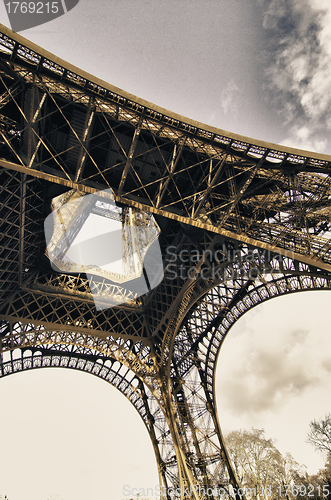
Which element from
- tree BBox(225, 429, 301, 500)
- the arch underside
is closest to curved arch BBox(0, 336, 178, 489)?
the arch underside

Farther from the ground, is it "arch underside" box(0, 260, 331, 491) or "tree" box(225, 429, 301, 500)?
"arch underside" box(0, 260, 331, 491)

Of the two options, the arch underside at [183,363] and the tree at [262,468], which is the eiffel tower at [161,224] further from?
the tree at [262,468]

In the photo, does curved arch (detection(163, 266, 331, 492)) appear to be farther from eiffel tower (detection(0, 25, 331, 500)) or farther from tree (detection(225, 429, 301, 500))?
tree (detection(225, 429, 301, 500))

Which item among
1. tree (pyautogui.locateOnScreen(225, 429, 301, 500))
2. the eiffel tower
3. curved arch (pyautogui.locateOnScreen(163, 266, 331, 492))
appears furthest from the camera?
tree (pyautogui.locateOnScreen(225, 429, 301, 500))

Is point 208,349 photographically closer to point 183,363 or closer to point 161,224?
point 183,363

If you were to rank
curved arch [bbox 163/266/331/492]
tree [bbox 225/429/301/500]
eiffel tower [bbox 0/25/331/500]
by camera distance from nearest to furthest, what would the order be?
1. eiffel tower [bbox 0/25/331/500]
2. curved arch [bbox 163/266/331/492]
3. tree [bbox 225/429/301/500]

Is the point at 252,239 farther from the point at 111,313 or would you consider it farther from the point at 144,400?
the point at 144,400

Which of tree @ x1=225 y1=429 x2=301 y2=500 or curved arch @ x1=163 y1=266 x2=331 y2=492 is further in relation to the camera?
tree @ x1=225 y1=429 x2=301 y2=500

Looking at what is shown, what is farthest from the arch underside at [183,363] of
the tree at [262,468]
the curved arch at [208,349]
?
the tree at [262,468]

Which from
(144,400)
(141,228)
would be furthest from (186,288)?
(144,400)
